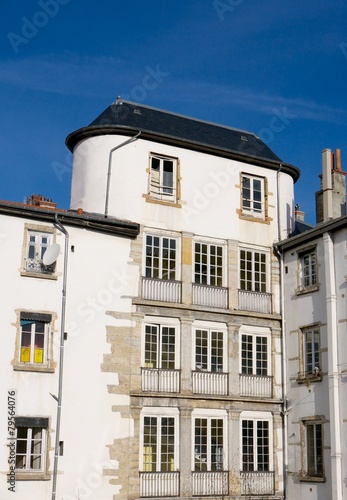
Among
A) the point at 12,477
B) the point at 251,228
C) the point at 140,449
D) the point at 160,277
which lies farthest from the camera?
the point at 251,228

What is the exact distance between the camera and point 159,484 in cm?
2534

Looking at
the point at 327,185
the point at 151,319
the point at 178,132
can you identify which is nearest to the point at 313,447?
the point at 151,319

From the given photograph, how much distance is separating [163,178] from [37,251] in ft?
18.7

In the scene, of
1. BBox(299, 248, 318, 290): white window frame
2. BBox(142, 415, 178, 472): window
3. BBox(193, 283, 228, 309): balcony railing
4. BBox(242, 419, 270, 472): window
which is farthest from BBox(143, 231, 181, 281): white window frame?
BBox(242, 419, 270, 472): window

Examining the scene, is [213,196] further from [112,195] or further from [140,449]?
[140,449]

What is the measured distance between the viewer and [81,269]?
1008 inches

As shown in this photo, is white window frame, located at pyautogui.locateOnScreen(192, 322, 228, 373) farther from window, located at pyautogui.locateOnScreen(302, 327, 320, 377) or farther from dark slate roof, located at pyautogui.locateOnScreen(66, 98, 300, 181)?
dark slate roof, located at pyautogui.locateOnScreen(66, 98, 300, 181)

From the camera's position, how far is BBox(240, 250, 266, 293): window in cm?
2886

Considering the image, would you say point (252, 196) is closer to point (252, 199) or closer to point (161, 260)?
point (252, 199)

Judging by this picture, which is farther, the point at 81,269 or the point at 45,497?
the point at 81,269

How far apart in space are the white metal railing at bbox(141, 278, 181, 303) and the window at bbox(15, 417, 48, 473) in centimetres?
544

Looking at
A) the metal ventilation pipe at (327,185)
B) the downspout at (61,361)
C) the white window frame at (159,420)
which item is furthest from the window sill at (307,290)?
the downspout at (61,361)

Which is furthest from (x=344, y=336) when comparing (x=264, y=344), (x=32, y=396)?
(x=32, y=396)

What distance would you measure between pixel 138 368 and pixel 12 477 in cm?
527
